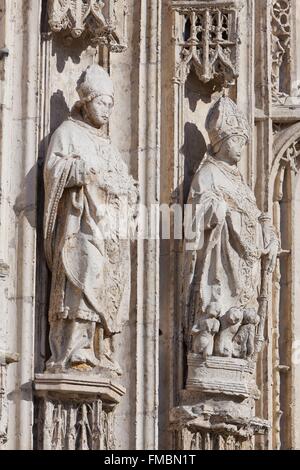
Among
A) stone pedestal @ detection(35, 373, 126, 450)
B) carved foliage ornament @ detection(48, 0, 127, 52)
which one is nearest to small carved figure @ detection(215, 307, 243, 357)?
stone pedestal @ detection(35, 373, 126, 450)

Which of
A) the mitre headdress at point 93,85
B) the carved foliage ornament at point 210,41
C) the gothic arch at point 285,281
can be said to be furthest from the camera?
the gothic arch at point 285,281

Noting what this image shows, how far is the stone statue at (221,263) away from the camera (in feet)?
62.0

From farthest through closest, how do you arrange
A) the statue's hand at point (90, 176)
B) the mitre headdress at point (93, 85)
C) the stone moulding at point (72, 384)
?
the mitre headdress at point (93, 85) → the statue's hand at point (90, 176) → the stone moulding at point (72, 384)

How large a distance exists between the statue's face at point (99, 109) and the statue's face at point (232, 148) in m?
1.06

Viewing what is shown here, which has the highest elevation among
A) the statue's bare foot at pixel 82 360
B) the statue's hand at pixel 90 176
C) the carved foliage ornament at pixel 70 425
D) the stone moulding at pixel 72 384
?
the statue's hand at pixel 90 176

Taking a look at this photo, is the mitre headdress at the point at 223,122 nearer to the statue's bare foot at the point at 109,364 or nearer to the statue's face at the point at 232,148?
the statue's face at the point at 232,148

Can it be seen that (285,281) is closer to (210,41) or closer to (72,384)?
(210,41)

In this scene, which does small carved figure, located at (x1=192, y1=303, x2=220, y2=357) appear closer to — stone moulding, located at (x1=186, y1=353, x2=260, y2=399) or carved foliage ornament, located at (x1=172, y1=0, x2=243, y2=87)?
stone moulding, located at (x1=186, y1=353, x2=260, y2=399)

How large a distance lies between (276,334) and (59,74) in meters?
2.95

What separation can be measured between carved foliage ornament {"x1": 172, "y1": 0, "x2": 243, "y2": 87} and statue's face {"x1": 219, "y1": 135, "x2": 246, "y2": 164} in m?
0.47

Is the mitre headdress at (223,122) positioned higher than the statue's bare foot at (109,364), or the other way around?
the mitre headdress at (223,122)

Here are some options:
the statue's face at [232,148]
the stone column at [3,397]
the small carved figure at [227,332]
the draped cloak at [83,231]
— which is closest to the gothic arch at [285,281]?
the statue's face at [232,148]

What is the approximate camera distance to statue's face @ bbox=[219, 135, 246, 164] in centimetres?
1923
